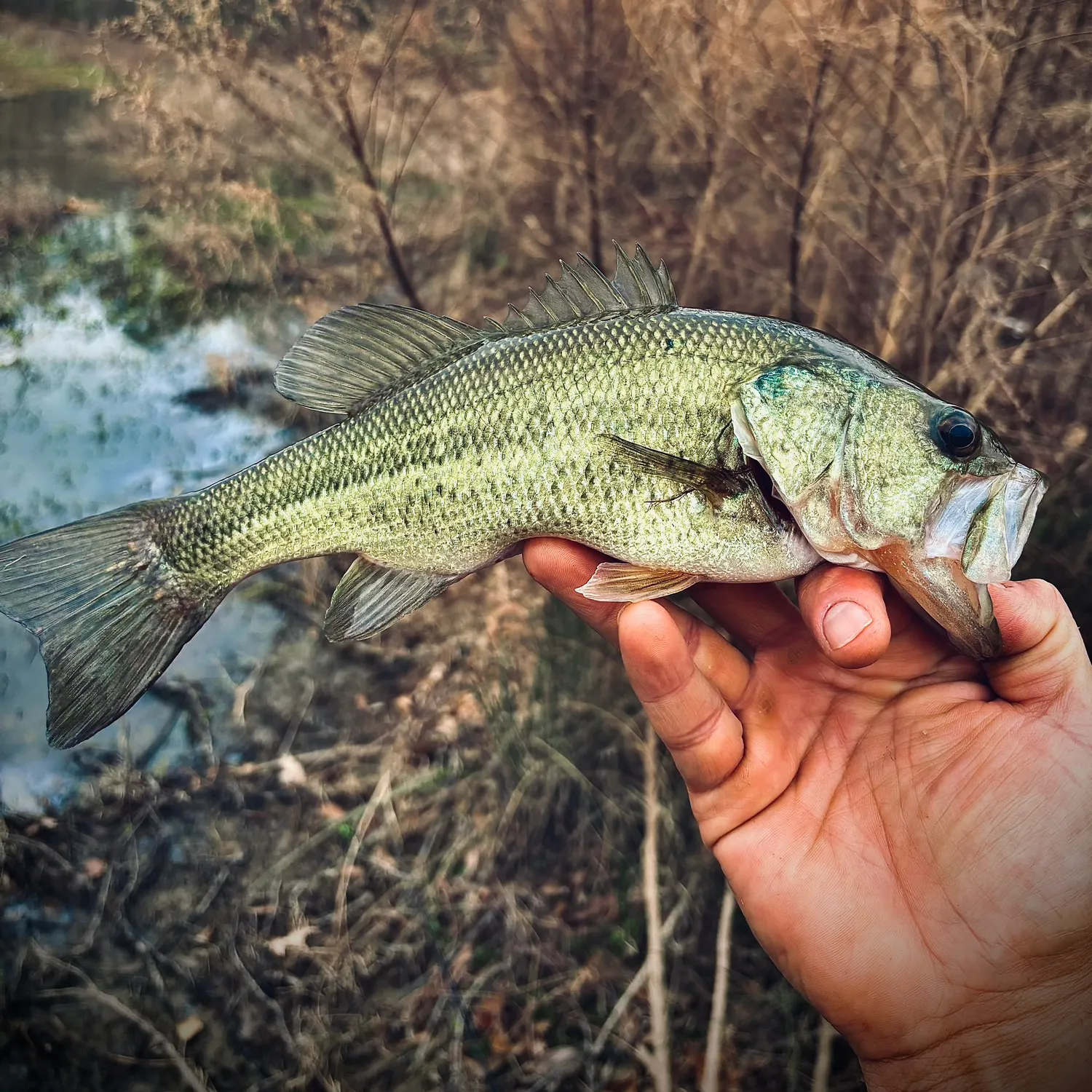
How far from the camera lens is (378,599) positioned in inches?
74.7

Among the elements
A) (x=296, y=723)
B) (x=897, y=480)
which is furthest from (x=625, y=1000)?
(x=897, y=480)

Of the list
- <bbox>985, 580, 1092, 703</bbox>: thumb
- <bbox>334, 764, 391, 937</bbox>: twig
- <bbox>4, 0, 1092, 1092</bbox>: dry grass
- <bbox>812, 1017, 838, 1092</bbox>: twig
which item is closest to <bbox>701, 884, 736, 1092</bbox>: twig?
<bbox>4, 0, 1092, 1092</bbox>: dry grass

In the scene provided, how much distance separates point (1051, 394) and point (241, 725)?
3597 millimetres

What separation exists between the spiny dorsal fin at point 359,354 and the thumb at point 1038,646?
135 centimetres

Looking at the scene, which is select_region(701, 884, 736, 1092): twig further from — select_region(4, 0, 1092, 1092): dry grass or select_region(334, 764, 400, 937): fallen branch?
select_region(334, 764, 400, 937): fallen branch

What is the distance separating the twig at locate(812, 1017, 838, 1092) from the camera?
2.71 meters

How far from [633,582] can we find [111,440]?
11.6ft

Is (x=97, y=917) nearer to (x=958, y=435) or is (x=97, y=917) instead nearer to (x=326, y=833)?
(x=326, y=833)

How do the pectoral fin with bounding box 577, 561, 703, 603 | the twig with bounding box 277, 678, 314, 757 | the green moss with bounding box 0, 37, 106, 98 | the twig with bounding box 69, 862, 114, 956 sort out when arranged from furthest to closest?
the green moss with bounding box 0, 37, 106, 98 → the twig with bounding box 277, 678, 314, 757 → the twig with bounding box 69, 862, 114, 956 → the pectoral fin with bounding box 577, 561, 703, 603

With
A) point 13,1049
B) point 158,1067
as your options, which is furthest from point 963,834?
point 13,1049

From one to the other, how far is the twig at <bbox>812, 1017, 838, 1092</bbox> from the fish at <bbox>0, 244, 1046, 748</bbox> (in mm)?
1870

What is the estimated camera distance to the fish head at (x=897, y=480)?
1504mm

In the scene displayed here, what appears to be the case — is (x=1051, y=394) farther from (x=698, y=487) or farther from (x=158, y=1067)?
(x=158, y=1067)

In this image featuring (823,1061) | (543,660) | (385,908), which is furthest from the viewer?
(543,660)
